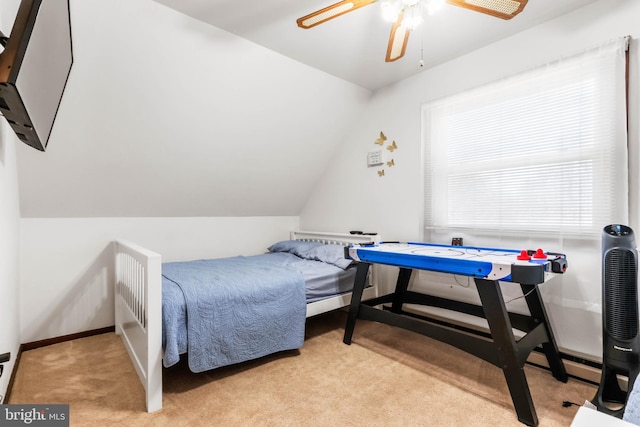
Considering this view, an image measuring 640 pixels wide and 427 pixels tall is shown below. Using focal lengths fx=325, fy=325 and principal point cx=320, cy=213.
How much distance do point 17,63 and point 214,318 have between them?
1.48m

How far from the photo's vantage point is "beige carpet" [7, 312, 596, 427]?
1630mm

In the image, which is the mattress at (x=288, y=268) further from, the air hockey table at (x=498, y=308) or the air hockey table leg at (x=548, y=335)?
the air hockey table leg at (x=548, y=335)

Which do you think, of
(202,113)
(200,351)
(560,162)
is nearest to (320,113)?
(202,113)

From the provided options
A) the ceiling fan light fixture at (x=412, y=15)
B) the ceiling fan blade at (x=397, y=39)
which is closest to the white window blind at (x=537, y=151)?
the ceiling fan blade at (x=397, y=39)

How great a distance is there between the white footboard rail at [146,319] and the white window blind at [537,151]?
2.17 metres

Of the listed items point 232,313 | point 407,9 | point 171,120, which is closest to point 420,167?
point 407,9

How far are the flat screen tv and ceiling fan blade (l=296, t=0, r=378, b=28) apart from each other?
39.4 inches

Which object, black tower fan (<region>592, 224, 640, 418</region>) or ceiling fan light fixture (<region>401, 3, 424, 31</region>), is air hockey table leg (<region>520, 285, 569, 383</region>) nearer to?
black tower fan (<region>592, 224, 640, 418</region>)

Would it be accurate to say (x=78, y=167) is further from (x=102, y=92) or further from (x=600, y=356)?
(x=600, y=356)

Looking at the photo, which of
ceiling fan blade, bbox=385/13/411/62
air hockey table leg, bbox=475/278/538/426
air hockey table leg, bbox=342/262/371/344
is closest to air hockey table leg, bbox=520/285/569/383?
air hockey table leg, bbox=475/278/538/426

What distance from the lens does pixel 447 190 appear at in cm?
271

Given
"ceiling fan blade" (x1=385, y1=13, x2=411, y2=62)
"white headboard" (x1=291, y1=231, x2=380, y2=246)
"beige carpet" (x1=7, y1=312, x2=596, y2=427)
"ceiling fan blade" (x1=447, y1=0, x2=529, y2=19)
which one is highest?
"ceiling fan blade" (x1=447, y1=0, x2=529, y2=19)

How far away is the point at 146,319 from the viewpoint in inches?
69.2

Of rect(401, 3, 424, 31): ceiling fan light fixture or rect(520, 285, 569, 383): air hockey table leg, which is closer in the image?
rect(401, 3, 424, 31): ceiling fan light fixture
